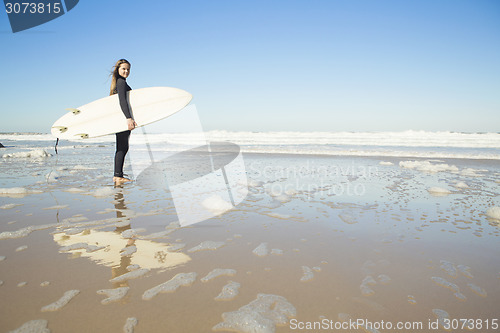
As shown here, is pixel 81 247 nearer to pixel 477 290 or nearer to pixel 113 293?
pixel 113 293

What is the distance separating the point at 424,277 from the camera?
1685 mm

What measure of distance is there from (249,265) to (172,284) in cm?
52

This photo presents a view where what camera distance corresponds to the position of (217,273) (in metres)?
1.68

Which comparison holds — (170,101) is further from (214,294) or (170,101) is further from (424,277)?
(424,277)

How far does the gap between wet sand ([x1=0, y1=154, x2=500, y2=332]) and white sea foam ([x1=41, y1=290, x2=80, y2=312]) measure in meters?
0.02

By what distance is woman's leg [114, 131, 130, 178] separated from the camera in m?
4.51

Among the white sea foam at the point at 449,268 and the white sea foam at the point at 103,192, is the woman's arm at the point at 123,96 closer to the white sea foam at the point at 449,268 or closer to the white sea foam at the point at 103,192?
the white sea foam at the point at 103,192

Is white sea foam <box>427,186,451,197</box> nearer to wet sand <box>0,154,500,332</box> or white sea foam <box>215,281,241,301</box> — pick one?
wet sand <box>0,154,500,332</box>

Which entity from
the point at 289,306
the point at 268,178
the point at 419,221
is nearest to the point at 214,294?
the point at 289,306

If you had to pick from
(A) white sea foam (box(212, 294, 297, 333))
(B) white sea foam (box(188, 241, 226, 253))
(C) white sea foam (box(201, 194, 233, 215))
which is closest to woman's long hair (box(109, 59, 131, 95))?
(C) white sea foam (box(201, 194, 233, 215))

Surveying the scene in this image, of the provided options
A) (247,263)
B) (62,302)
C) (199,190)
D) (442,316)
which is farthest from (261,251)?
(199,190)

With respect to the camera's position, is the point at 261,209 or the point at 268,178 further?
the point at 268,178

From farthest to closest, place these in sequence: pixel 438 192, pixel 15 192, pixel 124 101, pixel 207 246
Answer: pixel 124 101 → pixel 438 192 → pixel 15 192 → pixel 207 246

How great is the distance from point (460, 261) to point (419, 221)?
902mm
